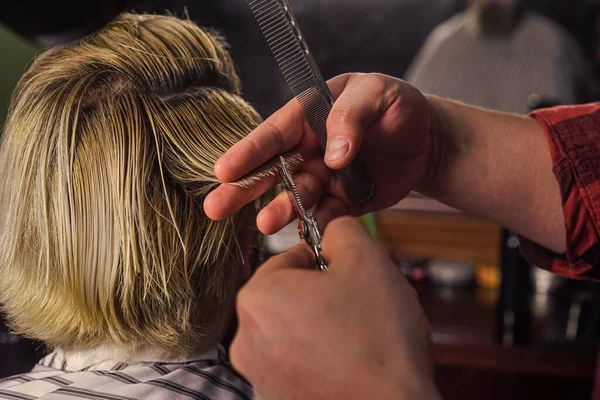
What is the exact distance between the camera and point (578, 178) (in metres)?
1.16

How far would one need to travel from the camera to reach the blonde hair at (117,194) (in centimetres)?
95

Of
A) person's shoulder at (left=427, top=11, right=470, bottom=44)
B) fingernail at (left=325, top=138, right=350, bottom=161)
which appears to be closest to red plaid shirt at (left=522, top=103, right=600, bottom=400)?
fingernail at (left=325, top=138, right=350, bottom=161)

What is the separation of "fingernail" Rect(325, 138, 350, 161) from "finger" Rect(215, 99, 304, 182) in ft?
0.32

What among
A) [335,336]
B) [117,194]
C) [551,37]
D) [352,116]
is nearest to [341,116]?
[352,116]

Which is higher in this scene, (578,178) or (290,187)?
(290,187)

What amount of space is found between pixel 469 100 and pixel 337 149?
246cm

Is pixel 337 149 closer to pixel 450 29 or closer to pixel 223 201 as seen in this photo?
pixel 223 201

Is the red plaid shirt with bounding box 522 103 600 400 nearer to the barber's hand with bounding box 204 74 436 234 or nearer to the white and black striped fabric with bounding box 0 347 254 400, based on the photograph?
the barber's hand with bounding box 204 74 436 234

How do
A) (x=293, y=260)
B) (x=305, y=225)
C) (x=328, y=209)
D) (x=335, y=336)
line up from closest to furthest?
1. (x=335, y=336)
2. (x=293, y=260)
3. (x=305, y=225)
4. (x=328, y=209)

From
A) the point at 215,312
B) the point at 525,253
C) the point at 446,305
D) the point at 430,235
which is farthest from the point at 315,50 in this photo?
the point at 215,312

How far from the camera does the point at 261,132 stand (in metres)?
0.98

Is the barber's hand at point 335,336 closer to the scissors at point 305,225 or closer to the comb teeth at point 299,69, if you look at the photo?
the scissors at point 305,225

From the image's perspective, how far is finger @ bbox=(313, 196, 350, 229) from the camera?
3.57ft

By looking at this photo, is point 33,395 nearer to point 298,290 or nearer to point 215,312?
point 215,312
